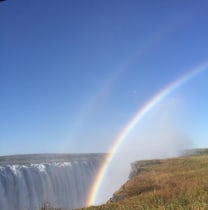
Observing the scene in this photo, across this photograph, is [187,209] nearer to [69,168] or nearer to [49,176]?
[49,176]

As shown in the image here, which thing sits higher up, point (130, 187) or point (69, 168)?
point (69, 168)

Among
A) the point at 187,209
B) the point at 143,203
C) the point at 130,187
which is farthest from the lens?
the point at 130,187

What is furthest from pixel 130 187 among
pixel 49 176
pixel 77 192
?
pixel 77 192

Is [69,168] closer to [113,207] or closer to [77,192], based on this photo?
[77,192]

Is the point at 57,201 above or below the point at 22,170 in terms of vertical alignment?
below

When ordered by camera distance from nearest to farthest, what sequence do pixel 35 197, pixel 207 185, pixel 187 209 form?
1. pixel 187 209
2. pixel 207 185
3. pixel 35 197

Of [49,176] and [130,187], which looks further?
[49,176]

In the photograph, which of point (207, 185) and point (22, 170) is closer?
point (207, 185)

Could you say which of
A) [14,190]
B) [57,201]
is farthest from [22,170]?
[57,201]

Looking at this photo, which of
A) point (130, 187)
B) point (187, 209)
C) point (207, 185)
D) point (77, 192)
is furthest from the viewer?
point (77, 192)
